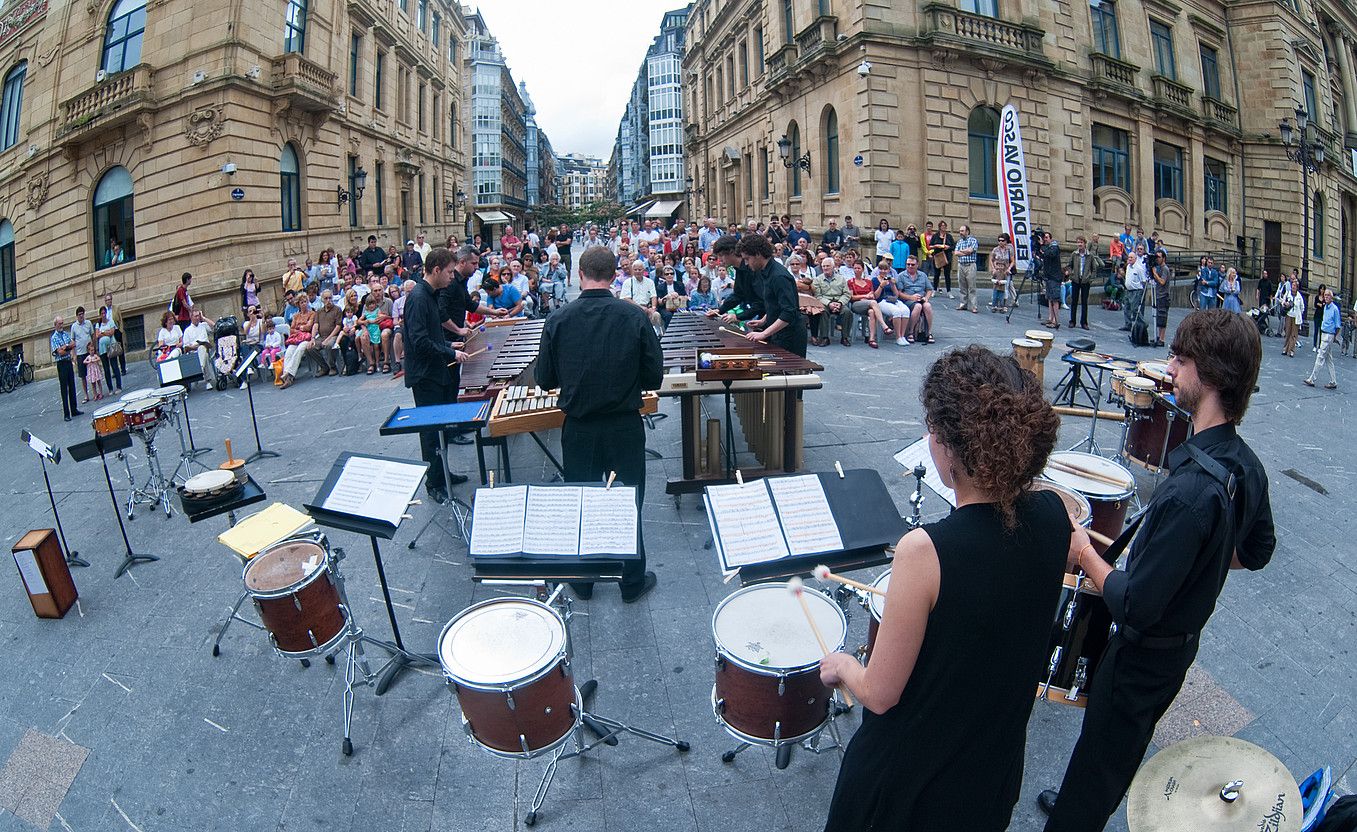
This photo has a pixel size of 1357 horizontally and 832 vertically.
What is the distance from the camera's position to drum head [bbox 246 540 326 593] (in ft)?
11.4

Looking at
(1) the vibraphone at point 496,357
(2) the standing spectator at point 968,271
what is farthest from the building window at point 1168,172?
(1) the vibraphone at point 496,357

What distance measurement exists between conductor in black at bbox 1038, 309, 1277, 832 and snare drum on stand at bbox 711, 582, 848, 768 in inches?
34.4

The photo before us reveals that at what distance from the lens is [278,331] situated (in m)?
12.7

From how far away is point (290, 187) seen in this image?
67.4ft

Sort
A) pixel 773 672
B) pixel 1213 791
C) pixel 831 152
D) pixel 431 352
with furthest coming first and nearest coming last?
1. pixel 831 152
2. pixel 431 352
3. pixel 773 672
4. pixel 1213 791

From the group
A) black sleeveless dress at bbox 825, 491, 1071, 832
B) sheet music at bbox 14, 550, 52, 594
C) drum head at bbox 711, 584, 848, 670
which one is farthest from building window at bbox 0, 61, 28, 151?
black sleeveless dress at bbox 825, 491, 1071, 832

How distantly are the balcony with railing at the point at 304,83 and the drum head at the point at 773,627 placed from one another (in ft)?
68.6

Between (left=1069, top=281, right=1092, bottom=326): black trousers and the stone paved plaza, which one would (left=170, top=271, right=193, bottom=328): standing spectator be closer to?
the stone paved plaza

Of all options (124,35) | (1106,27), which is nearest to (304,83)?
(124,35)

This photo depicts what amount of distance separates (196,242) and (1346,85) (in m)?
46.4

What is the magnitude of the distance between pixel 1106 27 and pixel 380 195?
84.1ft

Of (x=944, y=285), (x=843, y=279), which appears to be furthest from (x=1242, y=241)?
(x=843, y=279)

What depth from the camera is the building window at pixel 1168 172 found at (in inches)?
1022

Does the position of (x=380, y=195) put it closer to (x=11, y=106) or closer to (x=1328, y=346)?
(x=11, y=106)
